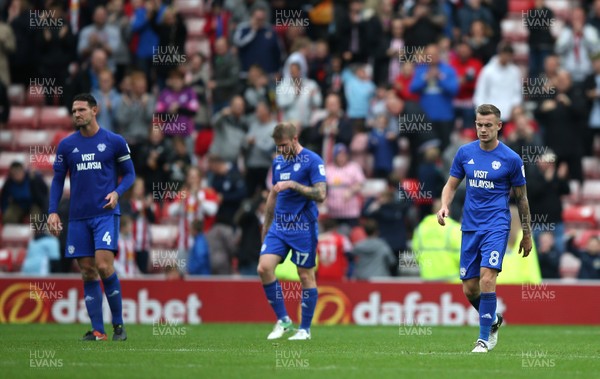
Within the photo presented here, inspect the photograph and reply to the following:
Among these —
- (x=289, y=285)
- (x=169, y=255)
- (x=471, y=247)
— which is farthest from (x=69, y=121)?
(x=471, y=247)

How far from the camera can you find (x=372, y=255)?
22.0 meters

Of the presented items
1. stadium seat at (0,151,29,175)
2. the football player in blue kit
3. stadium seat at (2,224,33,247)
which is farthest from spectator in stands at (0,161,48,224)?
the football player in blue kit

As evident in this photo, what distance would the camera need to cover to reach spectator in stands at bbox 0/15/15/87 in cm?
2644

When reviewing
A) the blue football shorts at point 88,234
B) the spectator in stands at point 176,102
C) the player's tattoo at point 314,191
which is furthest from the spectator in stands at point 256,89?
the blue football shorts at point 88,234

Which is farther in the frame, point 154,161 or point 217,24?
point 217,24

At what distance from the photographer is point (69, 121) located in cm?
2667

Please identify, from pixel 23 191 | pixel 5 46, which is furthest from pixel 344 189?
pixel 5 46

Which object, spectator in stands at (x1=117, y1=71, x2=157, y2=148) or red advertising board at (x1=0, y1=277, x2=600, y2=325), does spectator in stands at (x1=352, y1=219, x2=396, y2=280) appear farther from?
spectator in stands at (x1=117, y1=71, x2=157, y2=148)

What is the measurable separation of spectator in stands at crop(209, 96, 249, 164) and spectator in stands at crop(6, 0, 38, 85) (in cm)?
448

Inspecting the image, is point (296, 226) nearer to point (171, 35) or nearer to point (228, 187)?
point (228, 187)

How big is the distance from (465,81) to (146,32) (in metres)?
6.73

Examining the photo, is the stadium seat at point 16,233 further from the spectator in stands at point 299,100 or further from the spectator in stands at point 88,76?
the spectator in stands at point 299,100

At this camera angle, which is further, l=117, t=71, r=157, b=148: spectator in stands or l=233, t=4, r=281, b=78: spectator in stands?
l=233, t=4, r=281, b=78: spectator in stands

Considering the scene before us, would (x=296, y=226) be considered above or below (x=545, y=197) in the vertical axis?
below
